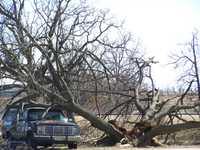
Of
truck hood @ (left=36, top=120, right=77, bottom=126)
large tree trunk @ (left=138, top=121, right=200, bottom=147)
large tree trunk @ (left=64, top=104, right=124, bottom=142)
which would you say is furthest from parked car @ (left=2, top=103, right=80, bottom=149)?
large tree trunk @ (left=138, top=121, right=200, bottom=147)

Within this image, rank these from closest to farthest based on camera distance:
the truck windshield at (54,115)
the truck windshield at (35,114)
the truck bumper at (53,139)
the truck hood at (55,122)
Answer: the truck bumper at (53,139) → the truck hood at (55,122) → the truck windshield at (35,114) → the truck windshield at (54,115)

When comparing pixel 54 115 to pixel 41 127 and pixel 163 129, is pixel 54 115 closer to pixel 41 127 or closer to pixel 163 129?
pixel 41 127

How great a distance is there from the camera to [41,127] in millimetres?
20234

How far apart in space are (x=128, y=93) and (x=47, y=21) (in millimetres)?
5918

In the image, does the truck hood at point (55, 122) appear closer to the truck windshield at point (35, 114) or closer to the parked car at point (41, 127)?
the parked car at point (41, 127)

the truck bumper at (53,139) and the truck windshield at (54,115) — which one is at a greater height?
the truck windshield at (54,115)

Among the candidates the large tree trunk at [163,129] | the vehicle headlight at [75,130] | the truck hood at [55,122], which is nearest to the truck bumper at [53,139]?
the vehicle headlight at [75,130]

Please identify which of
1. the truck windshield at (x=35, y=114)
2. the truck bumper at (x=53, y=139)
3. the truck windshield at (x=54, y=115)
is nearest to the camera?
the truck bumper at (x=53, y=139)

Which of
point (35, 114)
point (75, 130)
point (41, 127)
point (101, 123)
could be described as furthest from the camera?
point (101, 123)

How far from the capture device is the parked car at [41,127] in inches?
798

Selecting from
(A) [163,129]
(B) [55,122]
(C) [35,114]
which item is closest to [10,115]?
(C) [35,114]

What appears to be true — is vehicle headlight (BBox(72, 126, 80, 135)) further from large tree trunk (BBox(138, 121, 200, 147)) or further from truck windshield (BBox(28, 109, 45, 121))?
large tree trunk (BBox(138, 121, 200, 147))

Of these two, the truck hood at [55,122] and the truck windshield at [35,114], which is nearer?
the truck hood at [55,122]

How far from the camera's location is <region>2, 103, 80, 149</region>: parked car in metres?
20.3
